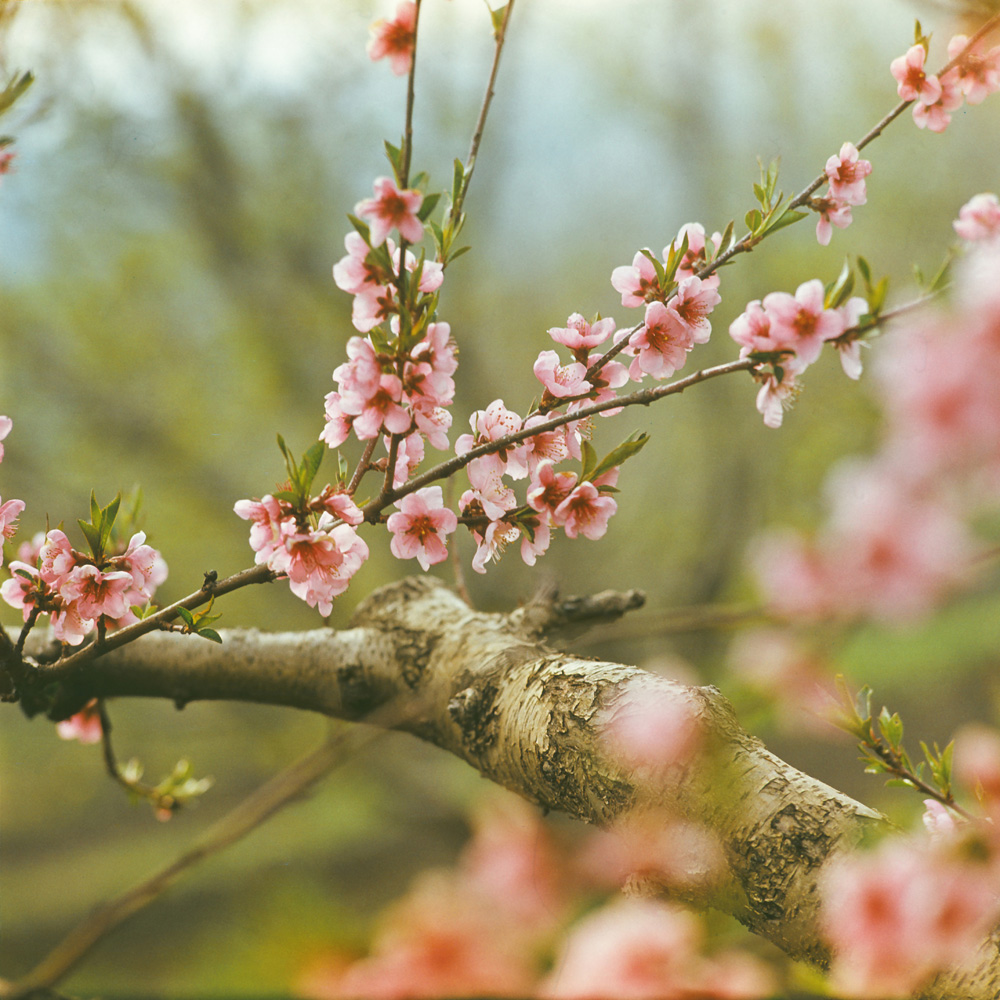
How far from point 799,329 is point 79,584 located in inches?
21.3

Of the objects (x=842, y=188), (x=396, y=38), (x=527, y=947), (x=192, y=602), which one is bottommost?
(x=527, y=947)

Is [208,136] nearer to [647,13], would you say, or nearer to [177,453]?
[177,453]

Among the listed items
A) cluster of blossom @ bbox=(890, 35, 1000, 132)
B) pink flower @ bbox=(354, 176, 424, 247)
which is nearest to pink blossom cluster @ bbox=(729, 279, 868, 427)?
pink flower @ bbox=(354, 176, 424, 247)

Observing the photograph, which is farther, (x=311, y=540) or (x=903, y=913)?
(x=311, y=540)

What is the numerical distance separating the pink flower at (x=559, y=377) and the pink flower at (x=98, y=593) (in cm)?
35

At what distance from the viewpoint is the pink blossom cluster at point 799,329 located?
1.56 ft

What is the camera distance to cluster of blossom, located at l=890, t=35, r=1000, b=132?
66cm

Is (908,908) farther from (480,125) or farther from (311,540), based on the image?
(480,125)

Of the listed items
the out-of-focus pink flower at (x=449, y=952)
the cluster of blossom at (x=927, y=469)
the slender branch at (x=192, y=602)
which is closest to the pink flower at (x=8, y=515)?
the slender branch at (x=192, y=602)

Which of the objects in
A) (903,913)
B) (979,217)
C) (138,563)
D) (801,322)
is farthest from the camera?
(979,217)

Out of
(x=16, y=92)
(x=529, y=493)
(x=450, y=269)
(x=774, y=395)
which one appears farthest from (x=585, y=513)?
(x=450, y=269)

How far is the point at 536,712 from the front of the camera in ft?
2.00

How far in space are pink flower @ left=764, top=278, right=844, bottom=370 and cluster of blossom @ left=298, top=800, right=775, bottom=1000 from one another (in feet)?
1.24

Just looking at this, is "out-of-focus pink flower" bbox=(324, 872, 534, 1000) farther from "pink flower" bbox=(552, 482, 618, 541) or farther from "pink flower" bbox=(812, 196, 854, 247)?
"pink flower" bbox=(812, 196, 854, 247)
